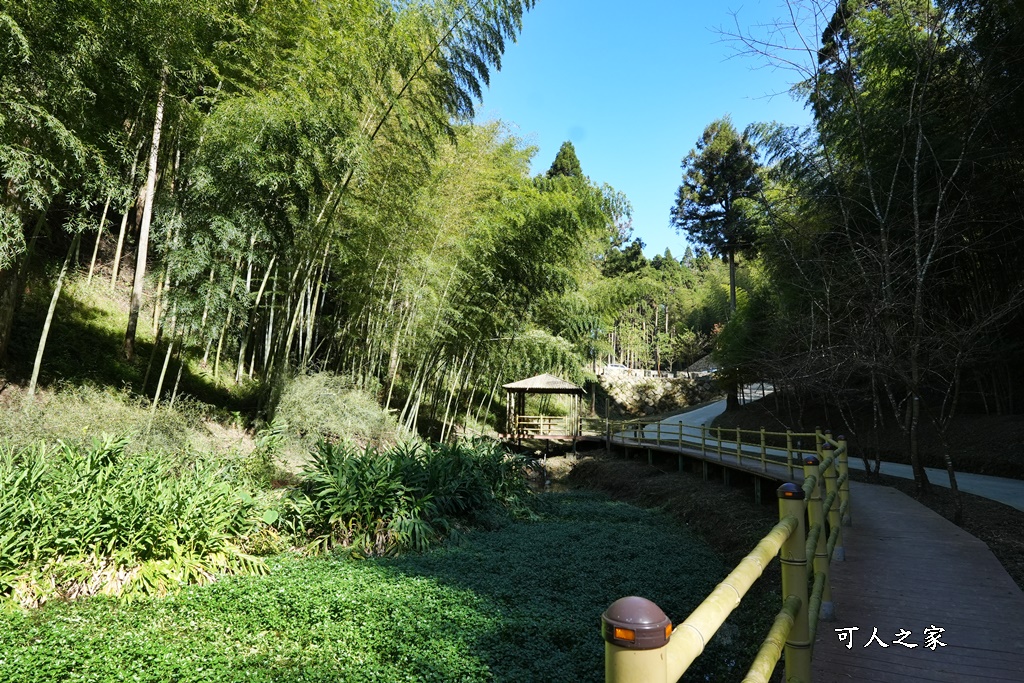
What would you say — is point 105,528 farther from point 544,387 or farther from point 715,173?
point 715,173

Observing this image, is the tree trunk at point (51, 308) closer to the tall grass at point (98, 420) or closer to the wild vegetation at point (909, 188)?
the tall grass at point (98, 420)

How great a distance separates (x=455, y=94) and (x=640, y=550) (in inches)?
221

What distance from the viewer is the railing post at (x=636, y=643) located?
76 centimetres

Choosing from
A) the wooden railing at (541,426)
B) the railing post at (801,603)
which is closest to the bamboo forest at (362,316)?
the railing post at (801,603)

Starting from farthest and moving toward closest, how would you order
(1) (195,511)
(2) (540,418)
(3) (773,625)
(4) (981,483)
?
(2) (540,418)
(4) (981,483)
(1) (195,511)
(3) (773,625)

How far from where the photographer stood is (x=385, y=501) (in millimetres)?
5359

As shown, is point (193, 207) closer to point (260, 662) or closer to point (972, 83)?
point (260, 662)

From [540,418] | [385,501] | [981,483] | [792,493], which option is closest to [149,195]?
[385,501]

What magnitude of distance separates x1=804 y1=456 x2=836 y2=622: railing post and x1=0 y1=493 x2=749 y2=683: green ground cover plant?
0.59 metres

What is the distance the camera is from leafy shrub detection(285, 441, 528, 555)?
5129mm

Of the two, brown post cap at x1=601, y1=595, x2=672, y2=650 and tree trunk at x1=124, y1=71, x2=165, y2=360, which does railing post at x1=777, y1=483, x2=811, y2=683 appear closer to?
brown post cap at x1=601, y1=595, x2=672, y2=650

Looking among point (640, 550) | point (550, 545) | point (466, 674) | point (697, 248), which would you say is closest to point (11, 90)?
point (466, 674)

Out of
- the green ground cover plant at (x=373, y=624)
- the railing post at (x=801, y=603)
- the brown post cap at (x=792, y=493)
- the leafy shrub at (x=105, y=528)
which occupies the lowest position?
the green ground cover plant at (x=373, y=624)

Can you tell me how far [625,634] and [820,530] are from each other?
6.95 feet
